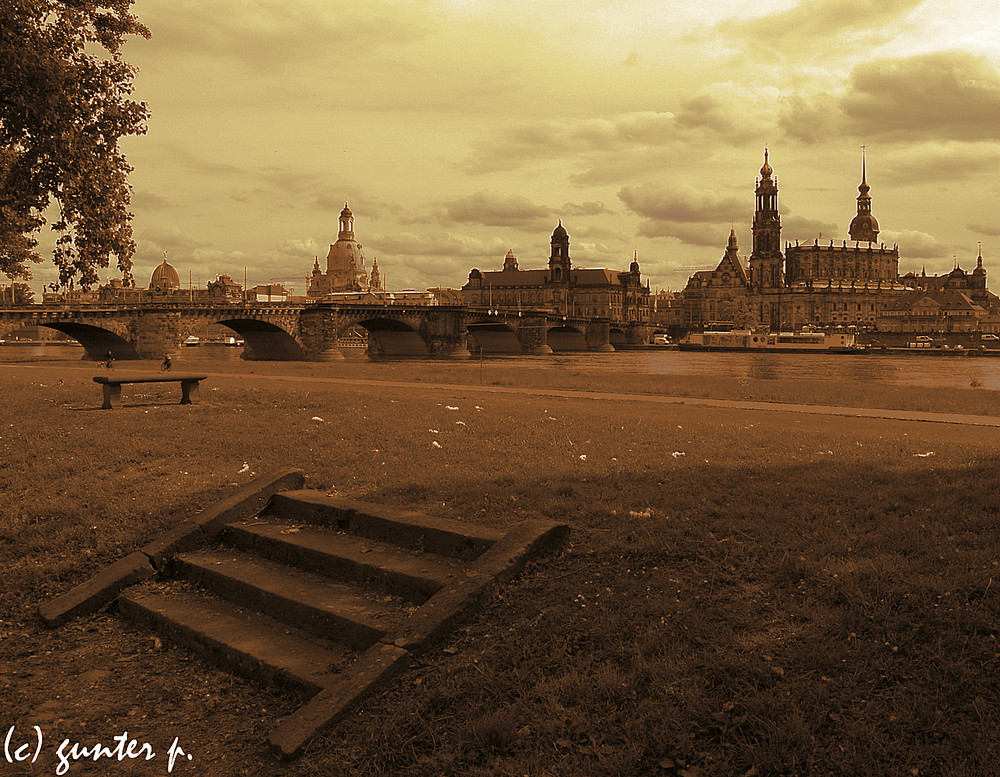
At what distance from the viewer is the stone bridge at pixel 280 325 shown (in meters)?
57.1

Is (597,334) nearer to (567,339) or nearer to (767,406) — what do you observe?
(567,339)

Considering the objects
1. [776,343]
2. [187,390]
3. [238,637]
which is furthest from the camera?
[776,343]

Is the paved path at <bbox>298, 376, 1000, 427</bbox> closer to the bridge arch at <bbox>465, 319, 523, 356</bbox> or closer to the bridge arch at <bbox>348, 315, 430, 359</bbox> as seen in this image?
the bridge arch at <bbox>348, 315, 430, 359</bbox>

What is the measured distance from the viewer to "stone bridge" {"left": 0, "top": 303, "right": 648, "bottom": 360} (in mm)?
57094

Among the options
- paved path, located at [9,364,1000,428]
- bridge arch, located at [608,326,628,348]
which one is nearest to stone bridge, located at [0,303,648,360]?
bridge arch, located at [608,326,628,348]

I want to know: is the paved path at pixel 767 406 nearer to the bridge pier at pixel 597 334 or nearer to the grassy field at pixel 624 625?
the grassy field at pixel 624 625

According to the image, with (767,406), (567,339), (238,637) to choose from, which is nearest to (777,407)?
(767,406)

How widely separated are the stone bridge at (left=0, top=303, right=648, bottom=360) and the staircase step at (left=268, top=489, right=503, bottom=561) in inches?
1984

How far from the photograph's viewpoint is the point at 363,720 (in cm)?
500

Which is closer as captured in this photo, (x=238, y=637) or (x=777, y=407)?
(x=238, y=637)

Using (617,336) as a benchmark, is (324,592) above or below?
below

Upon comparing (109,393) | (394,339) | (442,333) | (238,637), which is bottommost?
(238,637)

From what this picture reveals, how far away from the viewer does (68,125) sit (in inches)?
525

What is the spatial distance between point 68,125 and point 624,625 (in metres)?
12.9
